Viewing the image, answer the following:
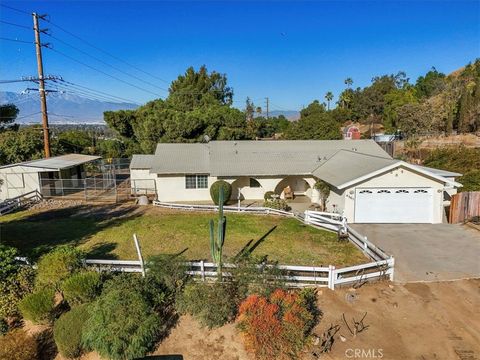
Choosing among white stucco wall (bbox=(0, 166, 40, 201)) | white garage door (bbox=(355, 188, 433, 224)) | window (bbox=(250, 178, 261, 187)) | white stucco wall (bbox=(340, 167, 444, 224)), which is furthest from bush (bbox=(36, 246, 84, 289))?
white stucco wall (bbox=(0, 166, 40, 201))

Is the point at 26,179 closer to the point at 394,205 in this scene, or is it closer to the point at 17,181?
the point at 17,181

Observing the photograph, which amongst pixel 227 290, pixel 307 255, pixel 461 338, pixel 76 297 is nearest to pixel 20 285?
pixel 76 297

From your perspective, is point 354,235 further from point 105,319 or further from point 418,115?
point 418,115

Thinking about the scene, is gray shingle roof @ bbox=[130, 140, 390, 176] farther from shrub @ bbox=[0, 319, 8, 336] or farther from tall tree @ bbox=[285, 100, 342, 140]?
shrub @ bbox=[0, 319, 8, 336]

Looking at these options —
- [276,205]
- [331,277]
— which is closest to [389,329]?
[331,277]

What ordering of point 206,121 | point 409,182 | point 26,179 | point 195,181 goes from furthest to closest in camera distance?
point 206,121, point 26,179, point 195,181, point 409,182
